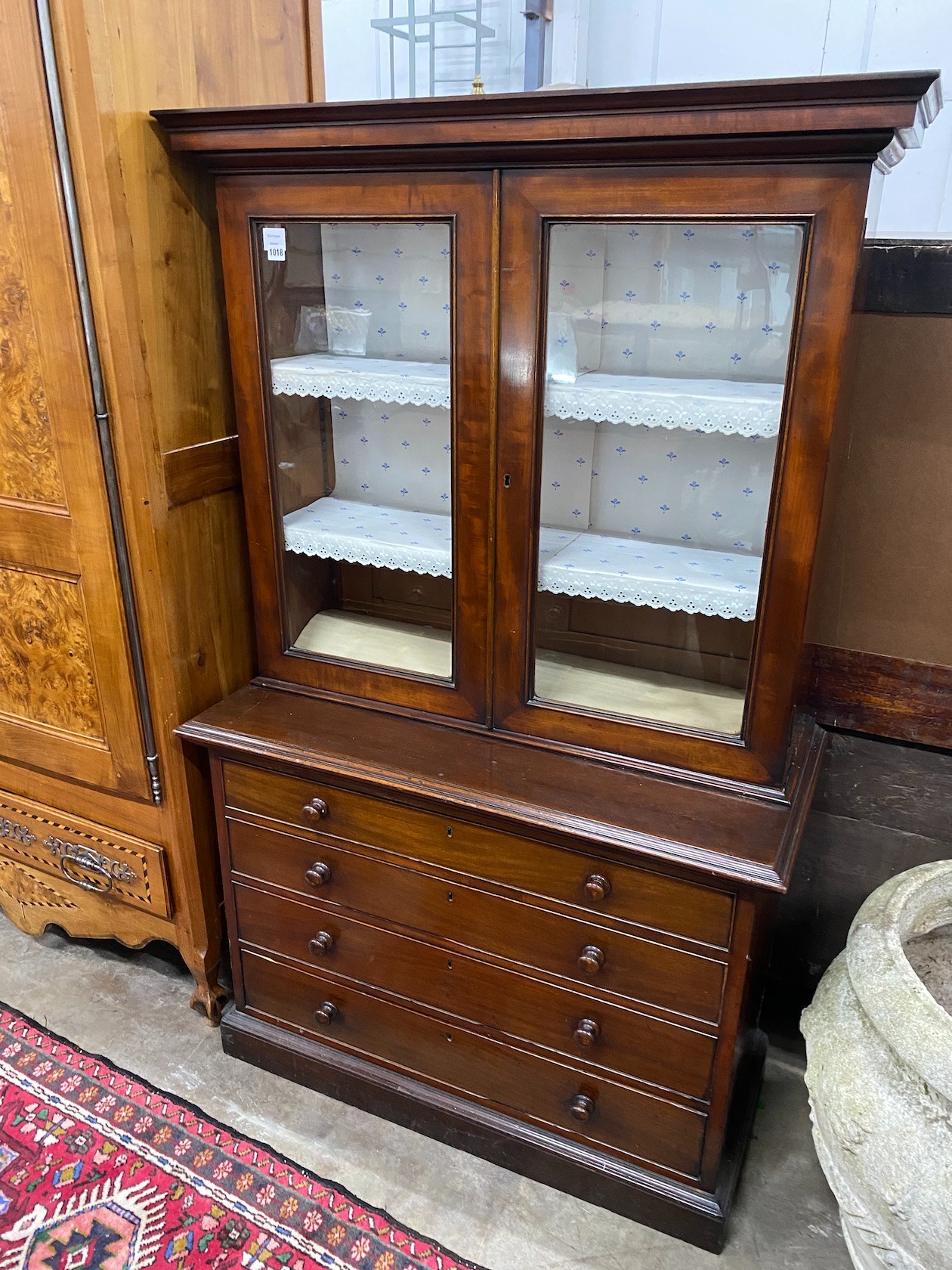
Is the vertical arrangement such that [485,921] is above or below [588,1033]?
above

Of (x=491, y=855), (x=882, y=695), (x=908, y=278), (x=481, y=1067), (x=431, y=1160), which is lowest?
(x=431, y=1160)

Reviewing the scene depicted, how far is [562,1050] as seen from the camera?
1.45 meters

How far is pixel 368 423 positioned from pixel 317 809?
67cm

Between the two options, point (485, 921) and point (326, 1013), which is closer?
point (485, 921)

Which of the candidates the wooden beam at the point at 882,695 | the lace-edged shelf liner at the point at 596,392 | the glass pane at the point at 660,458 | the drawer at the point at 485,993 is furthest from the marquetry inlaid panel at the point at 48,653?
the wooden beam at the point at 882,695

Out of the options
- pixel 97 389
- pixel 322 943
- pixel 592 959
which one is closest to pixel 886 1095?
pixel 592 959

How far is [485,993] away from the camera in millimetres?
1489

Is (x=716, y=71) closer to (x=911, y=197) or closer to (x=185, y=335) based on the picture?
(x=911, y=197)

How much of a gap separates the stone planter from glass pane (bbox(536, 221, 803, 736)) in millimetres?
361

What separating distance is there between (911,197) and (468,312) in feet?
4.67

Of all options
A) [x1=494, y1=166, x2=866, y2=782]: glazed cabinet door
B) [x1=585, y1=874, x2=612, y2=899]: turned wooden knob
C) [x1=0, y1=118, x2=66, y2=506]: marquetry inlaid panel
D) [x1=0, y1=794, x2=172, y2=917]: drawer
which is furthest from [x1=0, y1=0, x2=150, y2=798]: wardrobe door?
[x1=585, y1=874, x2=612, y2=899]: turned wooden knob

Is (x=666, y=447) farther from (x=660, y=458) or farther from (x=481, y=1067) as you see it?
(x=481, y=1067)

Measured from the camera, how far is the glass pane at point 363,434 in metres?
1.42

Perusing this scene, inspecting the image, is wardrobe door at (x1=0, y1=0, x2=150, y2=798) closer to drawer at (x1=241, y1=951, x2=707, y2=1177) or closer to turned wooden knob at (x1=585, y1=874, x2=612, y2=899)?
drawer at (x1=241, y1=951, x2=707, y2=1177)
